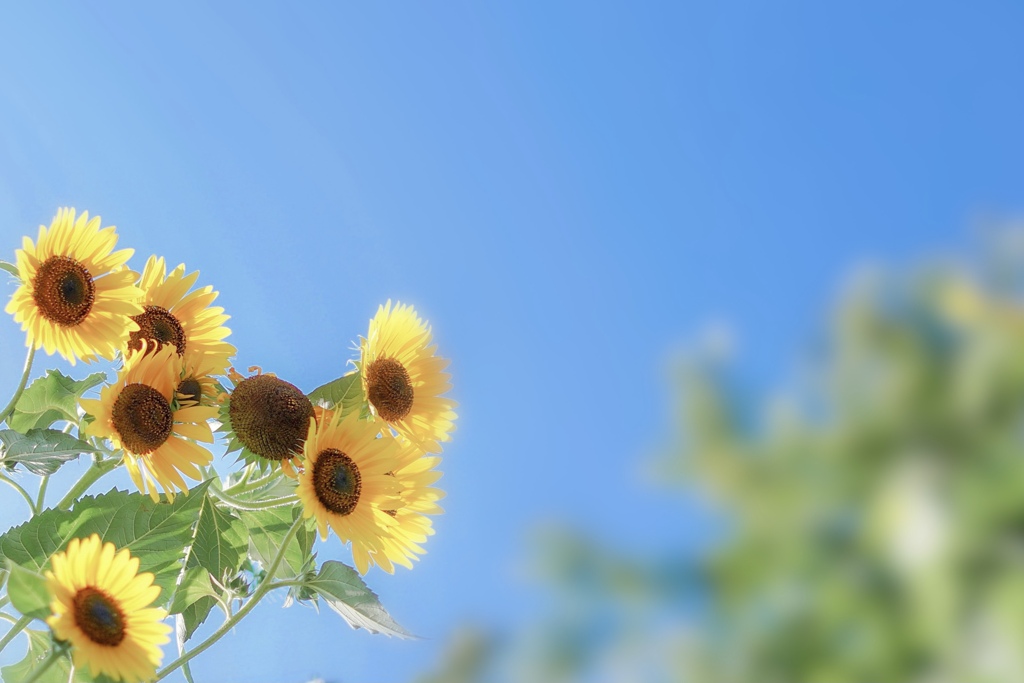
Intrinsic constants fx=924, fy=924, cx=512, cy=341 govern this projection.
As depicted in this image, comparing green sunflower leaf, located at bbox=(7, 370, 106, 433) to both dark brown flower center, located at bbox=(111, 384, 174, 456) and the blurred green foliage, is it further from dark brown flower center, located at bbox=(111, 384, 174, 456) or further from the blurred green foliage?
the blurred green foliage

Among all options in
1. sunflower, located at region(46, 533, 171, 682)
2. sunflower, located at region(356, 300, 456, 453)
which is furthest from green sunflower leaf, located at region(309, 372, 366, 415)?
sunflower, located at region(46, 533, 171, 682)

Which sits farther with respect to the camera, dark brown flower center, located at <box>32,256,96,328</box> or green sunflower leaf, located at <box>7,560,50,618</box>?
dark brown flower center, located at <box>32,256,96,328</box>

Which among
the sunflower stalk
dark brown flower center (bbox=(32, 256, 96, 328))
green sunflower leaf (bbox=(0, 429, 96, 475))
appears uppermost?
dark brown flower center (bbox=(32, 256, 96, 328))

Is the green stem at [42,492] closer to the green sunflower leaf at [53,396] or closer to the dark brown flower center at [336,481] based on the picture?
the green sunflower leaf at [53,396]

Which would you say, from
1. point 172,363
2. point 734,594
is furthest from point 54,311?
point 734,594

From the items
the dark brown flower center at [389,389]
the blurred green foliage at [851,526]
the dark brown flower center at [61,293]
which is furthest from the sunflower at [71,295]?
the blurred green foliage at [851,526]

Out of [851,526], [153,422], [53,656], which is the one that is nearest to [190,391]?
[153,422]
